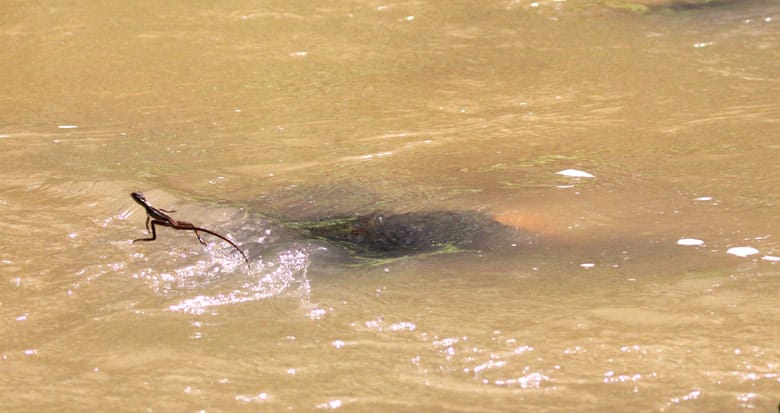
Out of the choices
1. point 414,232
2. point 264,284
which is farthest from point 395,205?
point 264,284

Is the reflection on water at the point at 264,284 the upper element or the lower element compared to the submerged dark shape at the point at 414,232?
upper

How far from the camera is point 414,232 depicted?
407 cm

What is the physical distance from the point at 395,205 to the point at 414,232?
1.03 feet

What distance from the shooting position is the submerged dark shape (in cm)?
390

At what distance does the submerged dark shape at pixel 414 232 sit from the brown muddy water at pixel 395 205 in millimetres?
93

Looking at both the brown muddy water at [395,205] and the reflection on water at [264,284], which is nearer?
the brown muddy water at [395,205]

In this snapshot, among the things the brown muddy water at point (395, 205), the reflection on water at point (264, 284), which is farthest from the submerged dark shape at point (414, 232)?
the reflection on water at point (264, 284)

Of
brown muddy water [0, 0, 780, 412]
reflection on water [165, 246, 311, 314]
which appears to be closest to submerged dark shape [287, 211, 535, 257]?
brown muddy water [0, 0, 780, 412]

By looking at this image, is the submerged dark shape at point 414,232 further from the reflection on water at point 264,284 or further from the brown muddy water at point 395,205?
the reflection on water at point 264,284

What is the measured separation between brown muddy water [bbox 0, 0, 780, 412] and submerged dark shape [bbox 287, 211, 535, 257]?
9 cm

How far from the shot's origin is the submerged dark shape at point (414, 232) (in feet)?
12.8

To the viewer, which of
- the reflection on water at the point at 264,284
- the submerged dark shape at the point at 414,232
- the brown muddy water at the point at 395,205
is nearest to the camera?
the brown muddy water at the point at 395,205

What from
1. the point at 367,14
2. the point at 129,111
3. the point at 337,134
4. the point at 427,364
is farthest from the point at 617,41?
the point at 427,364

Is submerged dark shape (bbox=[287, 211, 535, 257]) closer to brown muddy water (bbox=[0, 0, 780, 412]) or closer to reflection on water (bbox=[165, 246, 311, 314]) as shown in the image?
brown muddy water (bbox=[0, 0, 780, 412])
